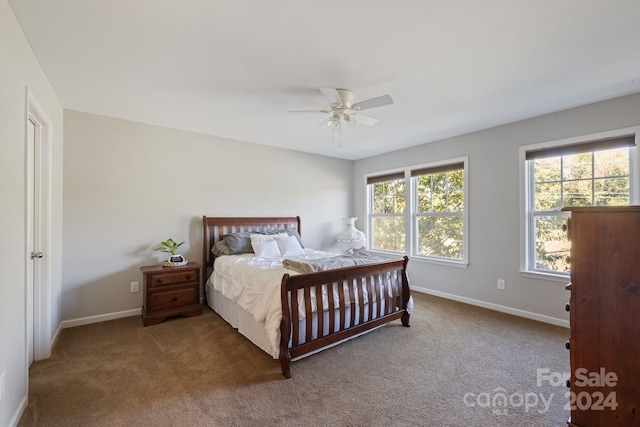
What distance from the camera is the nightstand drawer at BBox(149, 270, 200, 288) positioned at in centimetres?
321

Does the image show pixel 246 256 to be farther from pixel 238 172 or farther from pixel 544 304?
pixel 544 304

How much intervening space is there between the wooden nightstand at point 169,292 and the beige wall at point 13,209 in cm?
133

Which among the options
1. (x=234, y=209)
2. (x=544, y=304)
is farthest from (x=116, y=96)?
(x=544, y=304)

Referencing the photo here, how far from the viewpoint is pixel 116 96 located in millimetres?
2795

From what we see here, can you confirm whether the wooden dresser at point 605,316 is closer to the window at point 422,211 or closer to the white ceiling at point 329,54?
the white ceiling at point 329,54

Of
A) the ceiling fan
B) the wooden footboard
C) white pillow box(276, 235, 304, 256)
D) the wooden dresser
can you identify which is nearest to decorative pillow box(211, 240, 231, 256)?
white pillow box(276, 235, 304, 256)

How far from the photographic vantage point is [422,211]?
4.63 metres

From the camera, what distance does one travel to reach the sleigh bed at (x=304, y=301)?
2250mm

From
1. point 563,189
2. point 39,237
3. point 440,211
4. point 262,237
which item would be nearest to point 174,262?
point 262,237

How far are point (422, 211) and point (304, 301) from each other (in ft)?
9.93

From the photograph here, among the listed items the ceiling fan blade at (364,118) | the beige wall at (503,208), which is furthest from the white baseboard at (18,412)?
the beige wall at (503,208)

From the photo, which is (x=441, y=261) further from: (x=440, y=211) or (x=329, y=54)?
(x=329, y=54)

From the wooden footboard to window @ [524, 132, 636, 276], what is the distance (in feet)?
5.59

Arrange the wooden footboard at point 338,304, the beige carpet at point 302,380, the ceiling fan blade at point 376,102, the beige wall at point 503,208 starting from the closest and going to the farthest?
the beige carpet at point 302,380
the wooden footboard at point 338,304
the ceiling fan blade at point 376,102
the beige wall at point 503,208
